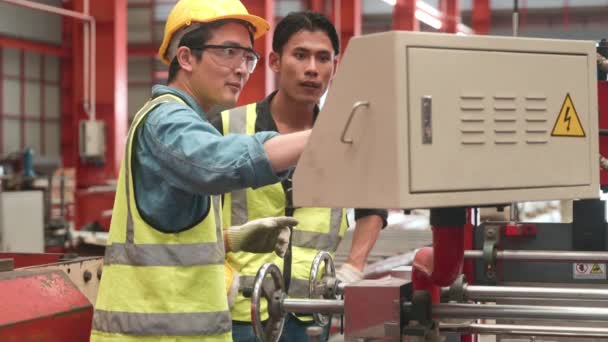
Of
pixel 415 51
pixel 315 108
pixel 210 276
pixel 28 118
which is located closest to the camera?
pixel 415 51

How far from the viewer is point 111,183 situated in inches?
382

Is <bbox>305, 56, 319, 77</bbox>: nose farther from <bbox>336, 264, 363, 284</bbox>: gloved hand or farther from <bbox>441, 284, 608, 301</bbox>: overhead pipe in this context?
<bbox>441, 284, 608, 301</bbox>: overhead pipe

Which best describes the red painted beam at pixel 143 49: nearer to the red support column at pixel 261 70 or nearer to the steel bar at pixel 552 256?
the red support column at pixel 261 70

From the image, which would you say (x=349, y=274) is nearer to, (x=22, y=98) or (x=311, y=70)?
(x=311, y=70)

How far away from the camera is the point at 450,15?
1315 cm

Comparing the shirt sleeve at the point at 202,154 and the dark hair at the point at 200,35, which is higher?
the dark hair at the point at 200,35

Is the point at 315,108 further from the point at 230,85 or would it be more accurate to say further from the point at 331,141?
the point at 331,141

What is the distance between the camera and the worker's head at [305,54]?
2.60 m

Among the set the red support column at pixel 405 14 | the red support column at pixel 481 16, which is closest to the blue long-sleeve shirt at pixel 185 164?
the red support column at pixel 405 14

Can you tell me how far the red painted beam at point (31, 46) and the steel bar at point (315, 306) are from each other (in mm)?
13531

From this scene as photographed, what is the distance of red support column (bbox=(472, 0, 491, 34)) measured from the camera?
14570 millimetres

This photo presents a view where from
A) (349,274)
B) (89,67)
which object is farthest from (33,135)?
(349,274)

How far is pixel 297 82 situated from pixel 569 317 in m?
1.21

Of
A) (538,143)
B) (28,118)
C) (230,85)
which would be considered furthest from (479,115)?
(28,118)
